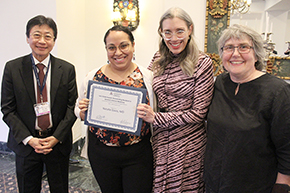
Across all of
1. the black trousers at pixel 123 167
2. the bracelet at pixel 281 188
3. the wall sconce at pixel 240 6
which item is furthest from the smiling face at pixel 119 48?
the wall sconce at pixel 240 6

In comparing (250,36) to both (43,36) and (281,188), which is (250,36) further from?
(43,36)

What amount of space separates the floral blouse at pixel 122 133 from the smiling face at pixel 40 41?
0.54m

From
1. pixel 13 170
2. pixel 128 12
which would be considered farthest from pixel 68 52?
pixel 13 170

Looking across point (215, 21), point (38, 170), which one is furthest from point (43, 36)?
point (215, 21)

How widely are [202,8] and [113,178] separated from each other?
2.86m

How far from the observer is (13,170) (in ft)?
9.98

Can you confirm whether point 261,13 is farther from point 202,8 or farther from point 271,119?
point 271,119

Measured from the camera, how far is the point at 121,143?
4.97 ft

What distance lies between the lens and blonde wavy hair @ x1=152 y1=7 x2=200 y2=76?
1.44m

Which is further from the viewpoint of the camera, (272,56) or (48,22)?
(272,56)

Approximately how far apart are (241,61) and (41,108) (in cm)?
152

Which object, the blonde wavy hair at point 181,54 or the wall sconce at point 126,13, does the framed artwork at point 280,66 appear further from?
the blonde wavy hair at point 181,54

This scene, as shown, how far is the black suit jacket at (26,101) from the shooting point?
1.76m

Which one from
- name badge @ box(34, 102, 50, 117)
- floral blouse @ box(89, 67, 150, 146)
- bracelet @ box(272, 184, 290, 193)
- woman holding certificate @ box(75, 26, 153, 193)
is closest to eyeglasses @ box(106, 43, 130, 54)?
woman holding certificate @ box(75, 26, 153, 193)
